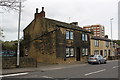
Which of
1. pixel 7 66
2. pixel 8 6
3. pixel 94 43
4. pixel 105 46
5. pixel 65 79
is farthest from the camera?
pixel 105 46

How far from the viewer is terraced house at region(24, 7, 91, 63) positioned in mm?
25375

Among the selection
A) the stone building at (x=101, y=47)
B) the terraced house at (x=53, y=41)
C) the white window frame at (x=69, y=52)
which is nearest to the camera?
the terraced house at (x=53, y=41)

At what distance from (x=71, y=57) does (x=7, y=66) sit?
539 inches

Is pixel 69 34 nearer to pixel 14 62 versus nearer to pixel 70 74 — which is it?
pixel 14 62

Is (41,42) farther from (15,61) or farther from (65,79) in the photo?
(65,79)

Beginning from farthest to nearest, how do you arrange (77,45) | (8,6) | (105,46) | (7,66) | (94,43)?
(105,46) < (94,43) < (77,45) < (7,66) < (8,6)

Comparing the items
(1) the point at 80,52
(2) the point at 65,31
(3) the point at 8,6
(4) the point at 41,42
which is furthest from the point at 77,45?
(3) the point at 8,6

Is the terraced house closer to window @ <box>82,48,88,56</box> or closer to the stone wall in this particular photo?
window @ <box>82,48,88,56</box>

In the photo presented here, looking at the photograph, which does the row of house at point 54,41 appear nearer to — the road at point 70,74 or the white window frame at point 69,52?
the white window frame at point 69,52

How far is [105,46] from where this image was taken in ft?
140

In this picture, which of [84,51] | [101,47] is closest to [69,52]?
[84,51]

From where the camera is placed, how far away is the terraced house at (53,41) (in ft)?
83.3

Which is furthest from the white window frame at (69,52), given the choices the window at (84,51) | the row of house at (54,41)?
the window at (84,51)

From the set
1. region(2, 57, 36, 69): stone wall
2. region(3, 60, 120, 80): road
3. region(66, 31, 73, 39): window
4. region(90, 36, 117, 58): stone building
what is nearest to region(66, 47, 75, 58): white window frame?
region(66, 31, 73, 39): window
